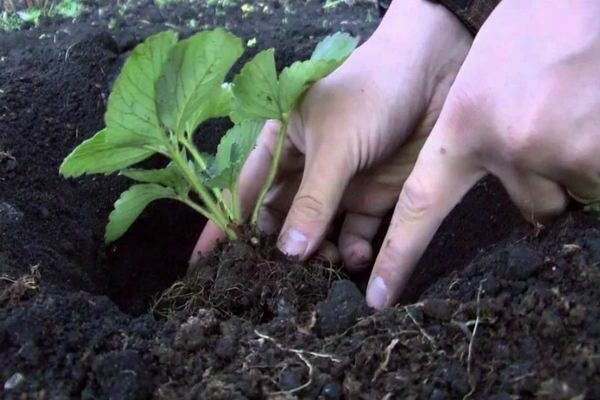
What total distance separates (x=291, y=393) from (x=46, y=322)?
334 millimetres

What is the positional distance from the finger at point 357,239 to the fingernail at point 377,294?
33cm

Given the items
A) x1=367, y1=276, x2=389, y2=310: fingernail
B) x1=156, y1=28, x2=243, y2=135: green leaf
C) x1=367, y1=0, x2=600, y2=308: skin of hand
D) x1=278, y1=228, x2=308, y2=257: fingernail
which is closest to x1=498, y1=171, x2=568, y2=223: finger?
x1=367, y1=0, x2=600, y2=308: skin of hand

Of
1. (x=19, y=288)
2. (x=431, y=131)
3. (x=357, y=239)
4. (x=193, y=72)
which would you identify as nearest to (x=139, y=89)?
(x=193, y=72)

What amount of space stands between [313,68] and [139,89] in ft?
0.92

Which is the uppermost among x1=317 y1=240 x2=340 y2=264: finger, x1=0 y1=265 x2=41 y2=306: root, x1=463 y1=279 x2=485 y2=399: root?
x1=463 y1=279 x2=485 y2=399: root

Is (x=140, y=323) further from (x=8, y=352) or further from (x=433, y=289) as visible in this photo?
(x=433, y=289)

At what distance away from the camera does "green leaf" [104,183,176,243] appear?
Result: 1.24 meters

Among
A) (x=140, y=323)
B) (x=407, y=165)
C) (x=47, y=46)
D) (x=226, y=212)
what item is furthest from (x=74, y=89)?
(x=140, y=323)

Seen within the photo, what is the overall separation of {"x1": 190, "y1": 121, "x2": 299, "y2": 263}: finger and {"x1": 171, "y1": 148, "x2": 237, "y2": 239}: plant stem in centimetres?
25

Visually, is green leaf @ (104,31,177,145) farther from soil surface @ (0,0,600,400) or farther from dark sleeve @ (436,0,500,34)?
dark sleeve @ (436,0,500,34)

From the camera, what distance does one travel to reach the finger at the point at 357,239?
5.05ft

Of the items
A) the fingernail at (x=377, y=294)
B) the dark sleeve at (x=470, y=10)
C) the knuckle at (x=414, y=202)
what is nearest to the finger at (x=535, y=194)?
the knuckle at (x=414, y=202)

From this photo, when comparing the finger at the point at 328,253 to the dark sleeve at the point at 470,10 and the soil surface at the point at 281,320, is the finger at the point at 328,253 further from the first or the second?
the dark sleeve at the point at 470,10

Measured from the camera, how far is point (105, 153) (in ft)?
3.68
